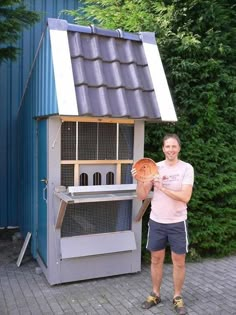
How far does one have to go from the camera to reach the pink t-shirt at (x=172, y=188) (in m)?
3.44

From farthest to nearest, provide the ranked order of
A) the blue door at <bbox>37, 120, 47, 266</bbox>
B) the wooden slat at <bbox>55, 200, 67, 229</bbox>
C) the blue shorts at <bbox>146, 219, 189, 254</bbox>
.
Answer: the blue door at <bbox>37, 120, 47, 266</bbox>
the wooden slat at <bbox>55, 200, 67, 229</bbox>
the blue shorts at <bbox>146, 219, 189, 254</bbox>

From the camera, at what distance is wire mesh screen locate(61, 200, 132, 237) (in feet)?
13.4

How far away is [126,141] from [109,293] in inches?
67.0

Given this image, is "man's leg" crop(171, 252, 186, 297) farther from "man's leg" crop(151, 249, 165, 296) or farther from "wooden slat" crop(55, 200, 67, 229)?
"wooden slat" crop(55, 200, 67, 229)

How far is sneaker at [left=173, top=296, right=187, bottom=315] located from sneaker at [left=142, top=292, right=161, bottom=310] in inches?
7.3

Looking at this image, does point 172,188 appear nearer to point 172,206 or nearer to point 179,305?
point 172,206

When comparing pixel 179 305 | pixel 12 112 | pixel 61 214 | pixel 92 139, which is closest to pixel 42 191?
pixel 61 214

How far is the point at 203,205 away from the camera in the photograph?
5059mm

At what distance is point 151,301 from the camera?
3.65 metres

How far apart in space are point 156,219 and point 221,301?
119cm

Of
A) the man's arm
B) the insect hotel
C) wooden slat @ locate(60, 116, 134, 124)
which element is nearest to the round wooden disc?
the man's arm

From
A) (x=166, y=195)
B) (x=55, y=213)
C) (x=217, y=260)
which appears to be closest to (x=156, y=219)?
(x=166, y=195)

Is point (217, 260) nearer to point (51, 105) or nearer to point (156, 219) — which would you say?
point (156, 219)

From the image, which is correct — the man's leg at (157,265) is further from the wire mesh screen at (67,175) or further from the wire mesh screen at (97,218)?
the wire mesh screen at (67,175)
